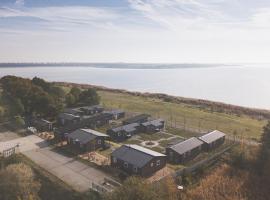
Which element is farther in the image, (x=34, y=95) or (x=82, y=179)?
(x=34, y=95)

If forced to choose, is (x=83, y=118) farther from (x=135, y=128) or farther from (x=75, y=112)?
(x=135, y=128)

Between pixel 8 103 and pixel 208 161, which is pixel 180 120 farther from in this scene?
pixel 8 103

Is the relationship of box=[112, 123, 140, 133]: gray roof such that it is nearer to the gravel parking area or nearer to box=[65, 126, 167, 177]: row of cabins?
box=[65, 126, 167, 177]: row of cabins

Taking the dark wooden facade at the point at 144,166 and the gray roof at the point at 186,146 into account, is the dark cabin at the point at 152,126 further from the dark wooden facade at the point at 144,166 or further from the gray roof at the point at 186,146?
the dark wooden facade at the point at 144,166

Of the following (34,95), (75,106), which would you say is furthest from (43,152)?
(75,106)

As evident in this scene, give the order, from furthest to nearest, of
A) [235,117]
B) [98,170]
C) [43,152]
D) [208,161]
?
[235,117] < [43,152] < [208,161] < [98,170]

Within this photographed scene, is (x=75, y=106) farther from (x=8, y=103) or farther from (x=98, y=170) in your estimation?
(x=98, y=170)

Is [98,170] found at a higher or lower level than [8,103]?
lower

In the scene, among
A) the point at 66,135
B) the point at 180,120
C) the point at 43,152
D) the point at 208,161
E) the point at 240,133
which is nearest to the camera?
the point at 208,161

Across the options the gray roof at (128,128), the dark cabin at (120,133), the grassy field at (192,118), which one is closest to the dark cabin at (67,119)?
the dark cabin at (120,133)
